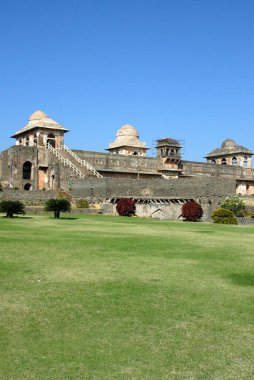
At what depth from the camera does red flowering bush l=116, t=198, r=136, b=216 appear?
→ 38281mm

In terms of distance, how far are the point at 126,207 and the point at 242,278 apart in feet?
95.6

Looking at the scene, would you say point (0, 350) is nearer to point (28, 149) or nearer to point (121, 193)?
point (121, 193)

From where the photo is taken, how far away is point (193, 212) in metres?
33.2

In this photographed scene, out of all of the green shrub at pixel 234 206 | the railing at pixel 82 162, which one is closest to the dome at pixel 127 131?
the railing at pixel 82 162

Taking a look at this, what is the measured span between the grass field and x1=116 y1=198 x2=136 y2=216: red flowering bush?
1041 inches

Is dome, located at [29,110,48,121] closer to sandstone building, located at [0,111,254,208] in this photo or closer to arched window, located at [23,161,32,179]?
sandstone building, located at [0,111,254,208]

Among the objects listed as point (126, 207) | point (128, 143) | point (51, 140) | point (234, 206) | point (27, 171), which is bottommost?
point (126, 207)

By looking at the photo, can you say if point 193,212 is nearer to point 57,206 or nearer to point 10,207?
point 57,206

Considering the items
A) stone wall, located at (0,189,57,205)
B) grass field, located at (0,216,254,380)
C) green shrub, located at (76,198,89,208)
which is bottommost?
grass field, located at (0,216,254,380)

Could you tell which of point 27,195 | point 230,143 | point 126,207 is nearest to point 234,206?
point 126,207

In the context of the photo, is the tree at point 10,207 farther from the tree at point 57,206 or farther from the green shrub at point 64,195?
the green shrub at point 64,195

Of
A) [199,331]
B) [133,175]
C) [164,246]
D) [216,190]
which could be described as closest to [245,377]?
[199,331]

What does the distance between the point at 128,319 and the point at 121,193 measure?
114 ft

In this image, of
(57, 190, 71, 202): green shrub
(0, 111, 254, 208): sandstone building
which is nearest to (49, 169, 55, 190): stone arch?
Answer: (0, 111, 254, 208): sandstone building
